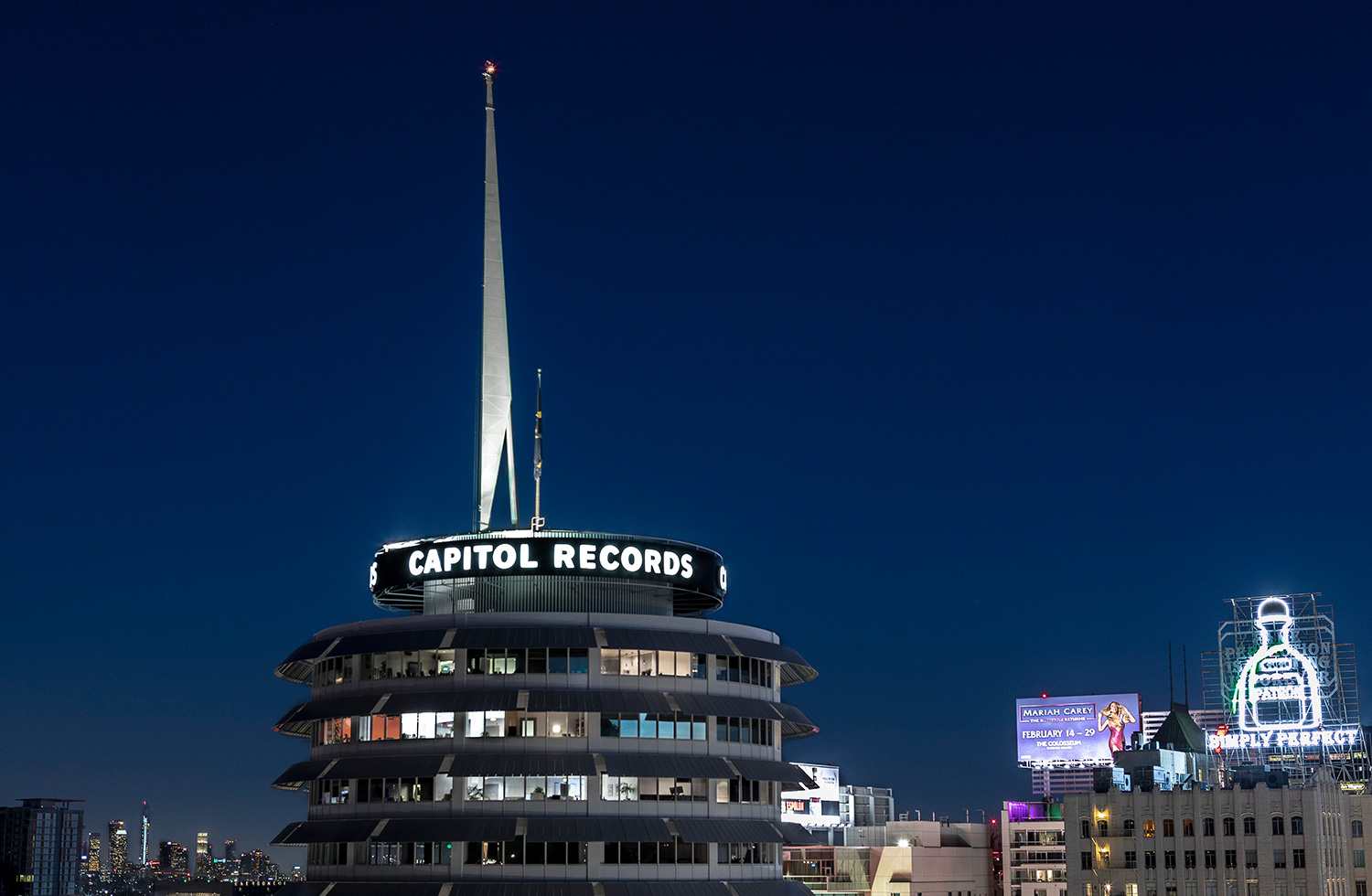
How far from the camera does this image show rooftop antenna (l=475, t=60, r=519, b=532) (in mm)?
113938

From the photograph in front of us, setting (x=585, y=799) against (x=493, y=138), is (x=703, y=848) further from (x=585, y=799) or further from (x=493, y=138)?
(x=493, y=138)

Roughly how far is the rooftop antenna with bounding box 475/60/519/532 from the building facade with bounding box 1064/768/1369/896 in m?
110

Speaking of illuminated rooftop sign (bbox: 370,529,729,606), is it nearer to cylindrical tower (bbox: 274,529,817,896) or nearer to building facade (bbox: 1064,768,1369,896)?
cylindrical tower (bbox: 274,529,817,896)

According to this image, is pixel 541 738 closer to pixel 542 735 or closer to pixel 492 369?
pixel 542 735

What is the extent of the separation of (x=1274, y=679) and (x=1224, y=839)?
24.6 meters

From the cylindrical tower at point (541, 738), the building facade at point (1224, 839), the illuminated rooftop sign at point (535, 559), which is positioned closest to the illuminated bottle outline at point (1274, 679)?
the building facade at point (1224, 839)

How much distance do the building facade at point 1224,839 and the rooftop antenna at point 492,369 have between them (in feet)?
361

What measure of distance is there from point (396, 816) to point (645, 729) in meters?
16.8

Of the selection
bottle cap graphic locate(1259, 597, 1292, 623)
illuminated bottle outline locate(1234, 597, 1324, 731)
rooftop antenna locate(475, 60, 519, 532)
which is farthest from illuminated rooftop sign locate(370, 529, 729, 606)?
bottle cap graphic locate(1259, 597, 1292, 623)

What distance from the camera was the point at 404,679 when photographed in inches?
3844

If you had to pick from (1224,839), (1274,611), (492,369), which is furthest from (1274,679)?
(492,369)

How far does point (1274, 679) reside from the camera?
195 meters

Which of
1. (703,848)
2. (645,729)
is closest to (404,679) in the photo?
(645,729)

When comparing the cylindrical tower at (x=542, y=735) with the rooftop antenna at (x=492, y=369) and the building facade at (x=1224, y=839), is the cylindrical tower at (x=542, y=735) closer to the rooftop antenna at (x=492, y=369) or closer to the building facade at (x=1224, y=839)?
the rooftop antenna at (x=492, y=369)
